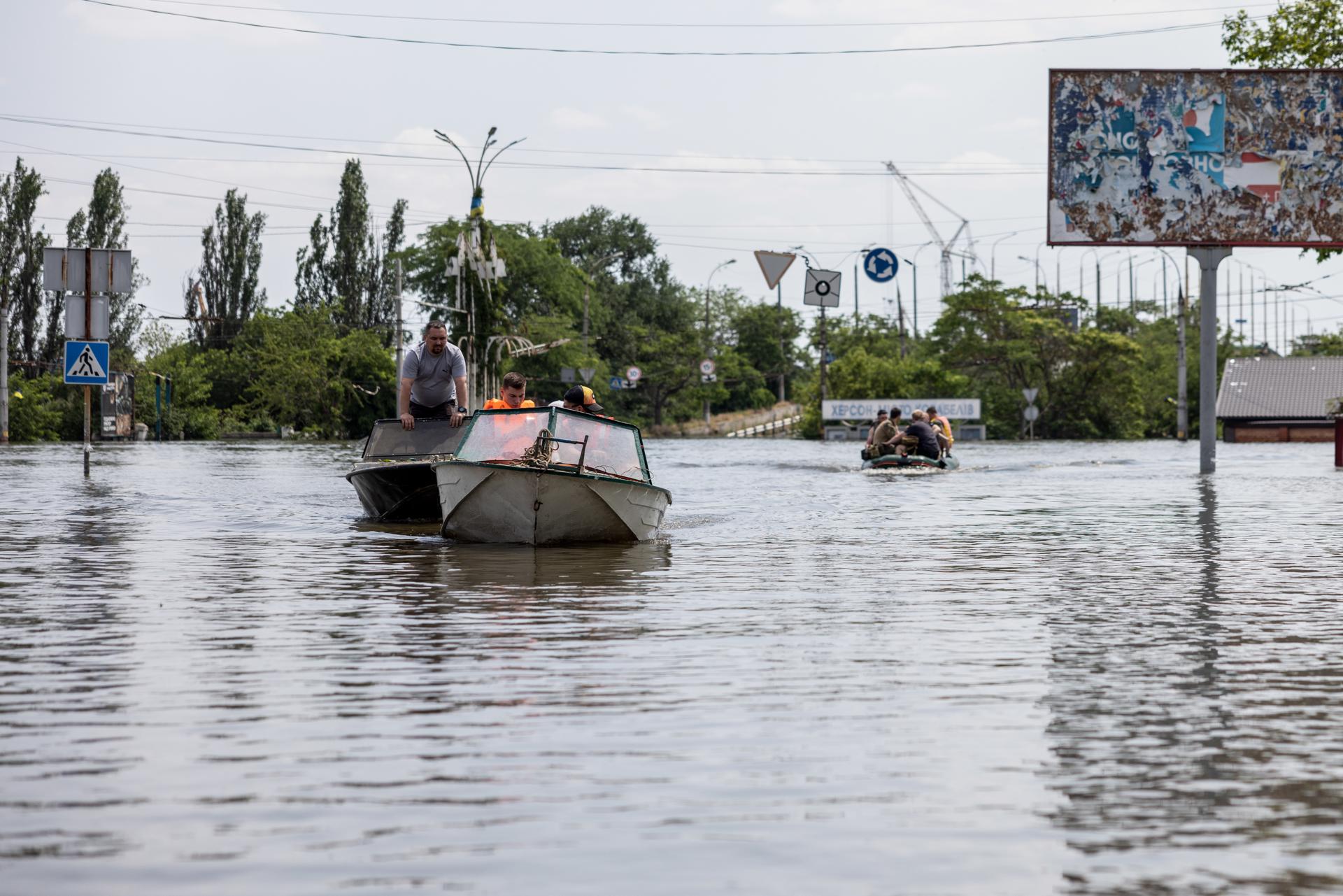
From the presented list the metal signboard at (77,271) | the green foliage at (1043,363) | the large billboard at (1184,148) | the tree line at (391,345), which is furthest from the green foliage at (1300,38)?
the green foliage at (1043,363)

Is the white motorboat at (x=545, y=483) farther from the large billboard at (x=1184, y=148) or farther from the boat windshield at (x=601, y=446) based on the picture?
the large billboard at (x=1184, y=148)

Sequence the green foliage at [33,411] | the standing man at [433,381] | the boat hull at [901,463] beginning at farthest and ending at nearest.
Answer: the green foliage at [33,411] → the boat hull at [901,463] → the standing man at [433,381]

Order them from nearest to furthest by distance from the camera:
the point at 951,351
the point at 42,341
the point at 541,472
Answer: the point at 541,472 < the point at 42,341 < the point at 951,351

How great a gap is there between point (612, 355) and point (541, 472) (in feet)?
350

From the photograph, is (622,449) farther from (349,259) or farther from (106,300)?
(349,259)

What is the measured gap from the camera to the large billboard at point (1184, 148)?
116 feet

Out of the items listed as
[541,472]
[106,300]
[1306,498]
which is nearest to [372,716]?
[541,472]

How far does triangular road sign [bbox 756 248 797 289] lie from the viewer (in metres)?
45.2

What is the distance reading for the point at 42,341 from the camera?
278 feet

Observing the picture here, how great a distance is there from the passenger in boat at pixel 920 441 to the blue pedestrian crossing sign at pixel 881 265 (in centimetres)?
2018

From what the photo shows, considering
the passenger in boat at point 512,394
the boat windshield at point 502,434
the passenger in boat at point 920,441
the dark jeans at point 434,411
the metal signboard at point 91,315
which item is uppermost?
the metal signboard at point 91,315

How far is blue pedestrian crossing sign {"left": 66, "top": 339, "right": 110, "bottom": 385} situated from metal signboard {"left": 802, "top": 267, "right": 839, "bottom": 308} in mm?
29221

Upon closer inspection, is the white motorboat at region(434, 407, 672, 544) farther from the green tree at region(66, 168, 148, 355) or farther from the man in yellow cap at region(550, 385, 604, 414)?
the green tree at region(66, 168, 148, 355)

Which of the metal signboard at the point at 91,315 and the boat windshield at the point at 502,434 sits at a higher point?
the metal signboard at the point at 91,315
